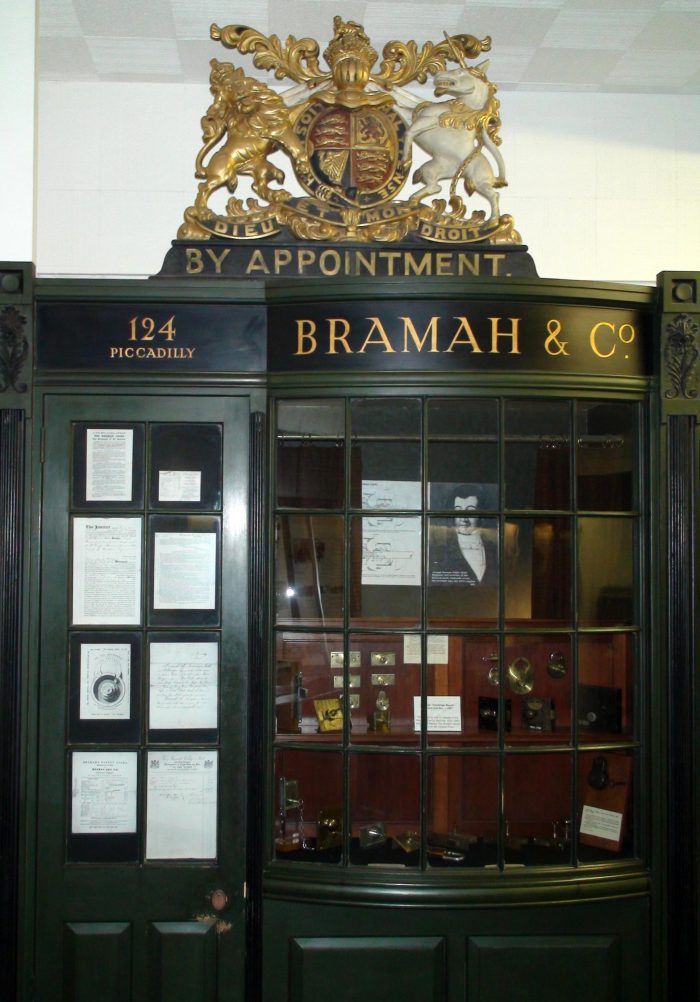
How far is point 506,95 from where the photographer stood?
424cm

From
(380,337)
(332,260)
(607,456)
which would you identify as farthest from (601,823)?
(332,260)

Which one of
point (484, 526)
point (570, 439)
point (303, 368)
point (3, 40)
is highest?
point (3, 40)

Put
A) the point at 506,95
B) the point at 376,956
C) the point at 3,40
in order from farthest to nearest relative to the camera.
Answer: the point at 506,95
the point at 3,40
the point at 376,956

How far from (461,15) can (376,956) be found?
3586 mm

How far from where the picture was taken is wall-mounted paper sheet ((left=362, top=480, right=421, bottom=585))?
3434mm

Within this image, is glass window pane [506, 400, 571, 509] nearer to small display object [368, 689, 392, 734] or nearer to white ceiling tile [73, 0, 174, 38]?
small display object [368, 689, 392, 734]

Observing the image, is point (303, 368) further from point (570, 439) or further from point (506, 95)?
point (506, 95)

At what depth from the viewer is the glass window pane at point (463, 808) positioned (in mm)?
3396

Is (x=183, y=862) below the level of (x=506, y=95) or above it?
below

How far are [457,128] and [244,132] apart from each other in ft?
2.65

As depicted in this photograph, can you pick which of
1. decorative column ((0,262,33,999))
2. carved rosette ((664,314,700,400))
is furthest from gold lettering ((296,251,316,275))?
carved rosette ((664,314,700,400))

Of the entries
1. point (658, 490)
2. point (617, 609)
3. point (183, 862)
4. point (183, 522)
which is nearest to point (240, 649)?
point (183, 522)

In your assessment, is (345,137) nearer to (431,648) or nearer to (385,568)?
(385,568)

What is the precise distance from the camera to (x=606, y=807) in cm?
343
